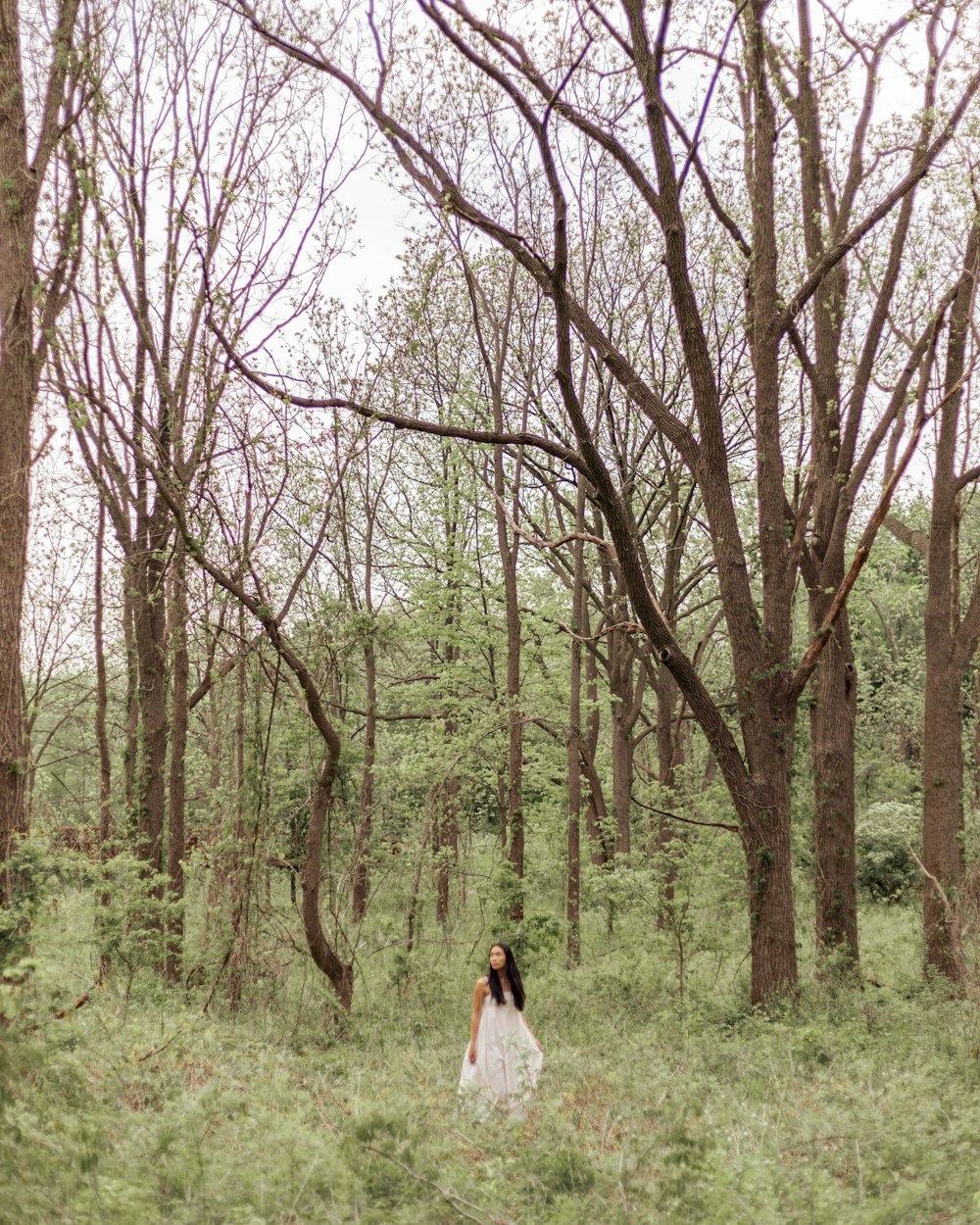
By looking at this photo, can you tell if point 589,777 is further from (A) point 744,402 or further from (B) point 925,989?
(B) point 925,989

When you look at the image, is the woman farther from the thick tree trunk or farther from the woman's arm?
the thick tree trunk

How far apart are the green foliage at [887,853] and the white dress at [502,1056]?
1623 cm

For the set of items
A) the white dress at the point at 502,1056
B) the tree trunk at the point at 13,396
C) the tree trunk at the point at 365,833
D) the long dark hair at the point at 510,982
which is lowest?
the white dress at the point at 502,1056

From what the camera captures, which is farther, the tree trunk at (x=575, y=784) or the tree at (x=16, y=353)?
the tree trunk at (x=575, y=784)

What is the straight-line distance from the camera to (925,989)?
11.1 meters

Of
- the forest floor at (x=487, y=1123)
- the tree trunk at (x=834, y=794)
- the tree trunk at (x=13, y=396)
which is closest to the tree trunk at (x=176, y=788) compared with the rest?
the forest floor at (x=487, y=1123)

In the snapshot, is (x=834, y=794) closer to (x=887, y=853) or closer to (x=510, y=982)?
(x=510, y=982)

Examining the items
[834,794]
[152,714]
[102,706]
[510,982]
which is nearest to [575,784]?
[834,794]

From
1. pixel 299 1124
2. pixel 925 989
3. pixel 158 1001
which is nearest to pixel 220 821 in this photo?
pixel 158 1001

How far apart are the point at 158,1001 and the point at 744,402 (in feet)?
44.5

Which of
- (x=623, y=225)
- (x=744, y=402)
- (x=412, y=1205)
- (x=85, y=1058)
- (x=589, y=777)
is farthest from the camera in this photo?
(x=589, y=777)

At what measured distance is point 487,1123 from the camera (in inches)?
255

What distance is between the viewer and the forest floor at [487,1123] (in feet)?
14.6

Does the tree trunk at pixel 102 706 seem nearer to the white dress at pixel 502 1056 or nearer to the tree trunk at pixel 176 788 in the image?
the tree trunk at pixel 176 788
